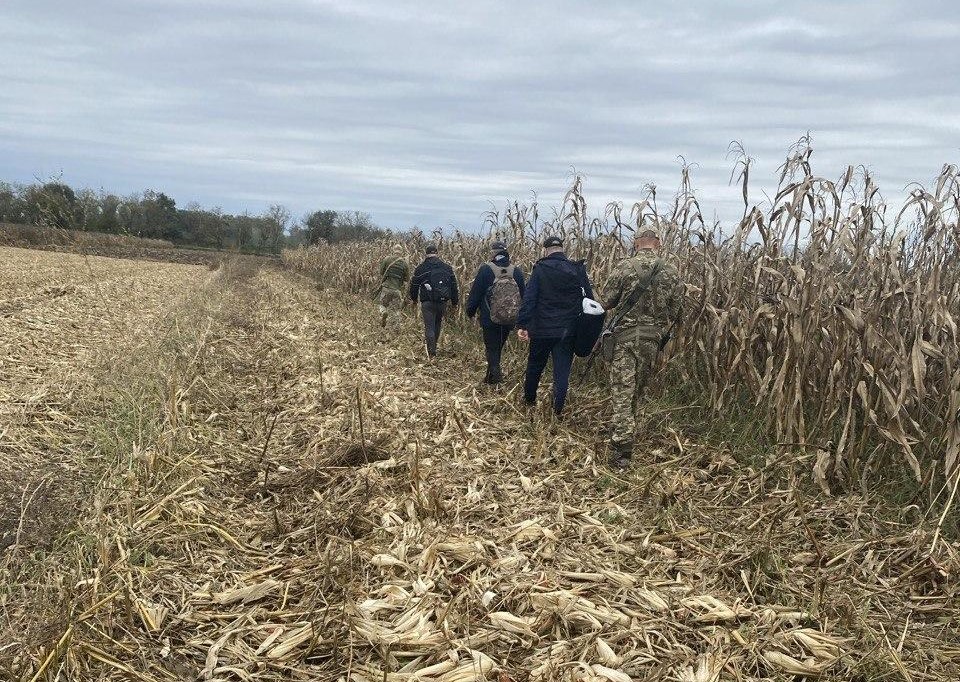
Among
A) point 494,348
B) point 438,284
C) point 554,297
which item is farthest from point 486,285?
point 438,284

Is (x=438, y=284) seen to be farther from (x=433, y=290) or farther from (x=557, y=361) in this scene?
(x=557, y=361)

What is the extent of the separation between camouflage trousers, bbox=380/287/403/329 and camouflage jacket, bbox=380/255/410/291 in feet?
0.28

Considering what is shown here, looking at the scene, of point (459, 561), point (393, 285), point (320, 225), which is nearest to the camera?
point (459, 561)

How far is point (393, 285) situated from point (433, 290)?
2.50m

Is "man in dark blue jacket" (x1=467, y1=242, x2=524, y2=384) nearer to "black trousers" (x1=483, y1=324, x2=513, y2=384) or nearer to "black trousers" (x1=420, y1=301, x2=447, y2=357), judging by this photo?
"black trousers" (x1=483, y1=324, x2=513, y2=384)

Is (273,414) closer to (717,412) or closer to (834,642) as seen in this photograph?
(717,412)

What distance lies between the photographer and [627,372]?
5.72m

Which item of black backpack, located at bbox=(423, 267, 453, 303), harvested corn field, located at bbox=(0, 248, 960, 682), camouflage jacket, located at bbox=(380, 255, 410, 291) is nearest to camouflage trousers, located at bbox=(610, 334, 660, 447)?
harvested corn field, located at bbox=(0, 248, 960, 682)

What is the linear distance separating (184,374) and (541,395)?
4028mm

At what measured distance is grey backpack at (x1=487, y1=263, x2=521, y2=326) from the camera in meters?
7.57

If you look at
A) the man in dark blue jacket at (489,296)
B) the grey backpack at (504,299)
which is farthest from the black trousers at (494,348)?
the grey backpack at (504,299)

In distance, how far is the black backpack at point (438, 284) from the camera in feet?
30.7

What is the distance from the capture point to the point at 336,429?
19.8 feet

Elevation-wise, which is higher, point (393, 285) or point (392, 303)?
point (393, 285)
